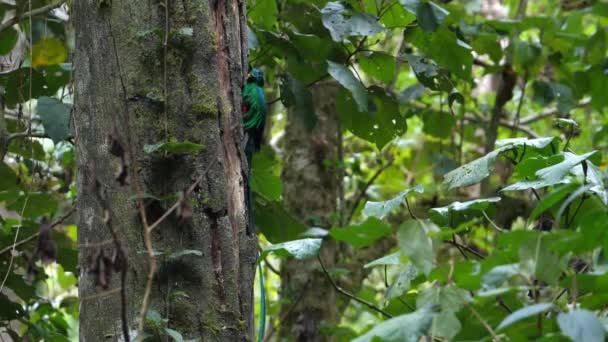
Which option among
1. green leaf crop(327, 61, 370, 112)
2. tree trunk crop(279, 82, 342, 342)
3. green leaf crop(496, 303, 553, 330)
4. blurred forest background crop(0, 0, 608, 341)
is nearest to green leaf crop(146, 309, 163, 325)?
blurred forest background crop(0, 0, 608, 341)

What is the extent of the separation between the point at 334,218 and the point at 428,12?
186 centimetres

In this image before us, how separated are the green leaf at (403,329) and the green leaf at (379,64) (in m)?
1.87

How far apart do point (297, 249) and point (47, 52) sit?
1.82 m

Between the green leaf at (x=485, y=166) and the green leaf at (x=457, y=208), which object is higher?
the green leaf at (x=485, y=166)

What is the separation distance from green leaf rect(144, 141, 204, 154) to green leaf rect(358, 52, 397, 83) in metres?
1.35

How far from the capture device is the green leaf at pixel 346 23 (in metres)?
2.76

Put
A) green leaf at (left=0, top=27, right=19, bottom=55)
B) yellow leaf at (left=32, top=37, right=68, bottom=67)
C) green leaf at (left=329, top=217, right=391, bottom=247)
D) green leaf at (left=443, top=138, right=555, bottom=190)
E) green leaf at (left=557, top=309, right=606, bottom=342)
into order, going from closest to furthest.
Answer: green leaf at (left=557, top=309, right=606, bottom=342), green leaf at (left=329, top=217, right=391, bottom=247), green leaf at (left=443, top=138, right=555, bottom=190), green leaf at (left=0, top=27, right=19, bottom=55), yellow leaf at (left=32, top=37, right=68, bottom=67)

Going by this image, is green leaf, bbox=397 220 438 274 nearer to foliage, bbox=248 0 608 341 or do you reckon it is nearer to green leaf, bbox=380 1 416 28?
foliage, bbox=248 0 608 341

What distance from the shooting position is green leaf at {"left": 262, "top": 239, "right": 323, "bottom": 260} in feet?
6.68

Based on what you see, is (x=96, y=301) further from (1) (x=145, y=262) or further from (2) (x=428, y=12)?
(2) (x=428, y=12)

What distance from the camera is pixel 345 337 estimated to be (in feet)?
12.1

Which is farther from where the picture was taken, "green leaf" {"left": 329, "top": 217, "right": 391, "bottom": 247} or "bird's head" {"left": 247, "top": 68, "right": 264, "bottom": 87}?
"bird's head" {"left": 247, "top": 68, "right": 264, "bottom": 87}

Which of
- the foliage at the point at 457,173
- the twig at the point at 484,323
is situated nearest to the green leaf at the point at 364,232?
the foliage at the point at 457,173

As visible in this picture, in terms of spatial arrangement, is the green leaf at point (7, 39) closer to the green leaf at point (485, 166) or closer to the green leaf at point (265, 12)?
the green leaf at point (265, 12)
